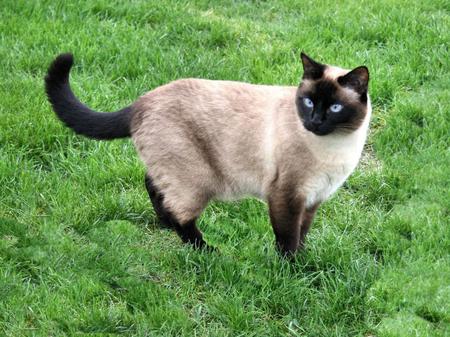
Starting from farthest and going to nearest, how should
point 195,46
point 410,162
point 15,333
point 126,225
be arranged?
point 195,46, point 410,162, point 126,225, point 15,333

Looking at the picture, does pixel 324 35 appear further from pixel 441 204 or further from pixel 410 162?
pixel 441 204

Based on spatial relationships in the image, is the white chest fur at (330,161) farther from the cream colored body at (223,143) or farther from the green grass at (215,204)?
the green grass at (215,204)

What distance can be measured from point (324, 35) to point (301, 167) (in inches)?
98.3

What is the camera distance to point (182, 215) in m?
4.30

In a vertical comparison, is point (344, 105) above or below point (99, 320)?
above

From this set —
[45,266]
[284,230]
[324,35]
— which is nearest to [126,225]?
[45,266]

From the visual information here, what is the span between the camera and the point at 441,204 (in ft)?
15.5

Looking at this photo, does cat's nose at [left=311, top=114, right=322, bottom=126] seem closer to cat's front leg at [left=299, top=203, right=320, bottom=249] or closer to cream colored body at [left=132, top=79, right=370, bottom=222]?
cream colored body at [left=132, top=79, right=370, bottom=222]

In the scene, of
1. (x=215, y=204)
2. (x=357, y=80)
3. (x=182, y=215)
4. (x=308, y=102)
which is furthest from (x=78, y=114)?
(x=357, y=80)

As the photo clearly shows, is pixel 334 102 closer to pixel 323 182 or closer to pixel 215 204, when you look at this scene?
pixel 323 182

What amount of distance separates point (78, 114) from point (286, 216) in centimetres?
123

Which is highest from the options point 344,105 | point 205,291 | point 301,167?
point 344,105

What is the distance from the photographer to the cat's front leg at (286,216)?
4.09 metres

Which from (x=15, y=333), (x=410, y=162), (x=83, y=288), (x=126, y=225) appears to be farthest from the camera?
(x=410, y=162)
